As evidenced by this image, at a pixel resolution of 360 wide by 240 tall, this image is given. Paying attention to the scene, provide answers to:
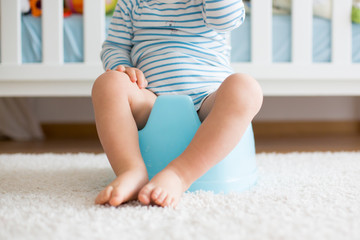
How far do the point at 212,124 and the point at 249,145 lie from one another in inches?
5.5

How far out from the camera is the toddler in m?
0.57

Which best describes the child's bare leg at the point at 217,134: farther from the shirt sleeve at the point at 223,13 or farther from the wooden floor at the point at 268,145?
the wooden floor at the point at 268,145

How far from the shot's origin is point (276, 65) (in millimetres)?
1151

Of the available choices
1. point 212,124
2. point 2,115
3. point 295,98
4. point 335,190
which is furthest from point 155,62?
point 295,98

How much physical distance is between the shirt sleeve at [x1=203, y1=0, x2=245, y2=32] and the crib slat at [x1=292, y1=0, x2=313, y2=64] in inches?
18.4

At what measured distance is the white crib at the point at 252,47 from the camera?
3.74 feet

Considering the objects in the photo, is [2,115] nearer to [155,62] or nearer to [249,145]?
[155,62]

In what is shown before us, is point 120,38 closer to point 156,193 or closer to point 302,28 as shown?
point 156,193

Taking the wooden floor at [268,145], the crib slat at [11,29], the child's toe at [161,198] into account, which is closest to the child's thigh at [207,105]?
the child's toe at [161,198]

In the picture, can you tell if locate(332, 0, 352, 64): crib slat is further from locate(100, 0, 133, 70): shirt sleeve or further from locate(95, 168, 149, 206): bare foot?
locate(95, 168, 149, 206): bare foot

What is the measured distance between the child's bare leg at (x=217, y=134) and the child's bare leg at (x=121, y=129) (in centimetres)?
4

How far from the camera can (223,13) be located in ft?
2.32

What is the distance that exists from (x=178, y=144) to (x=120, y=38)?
12.9 inches

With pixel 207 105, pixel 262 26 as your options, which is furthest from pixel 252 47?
pixel 207 105
